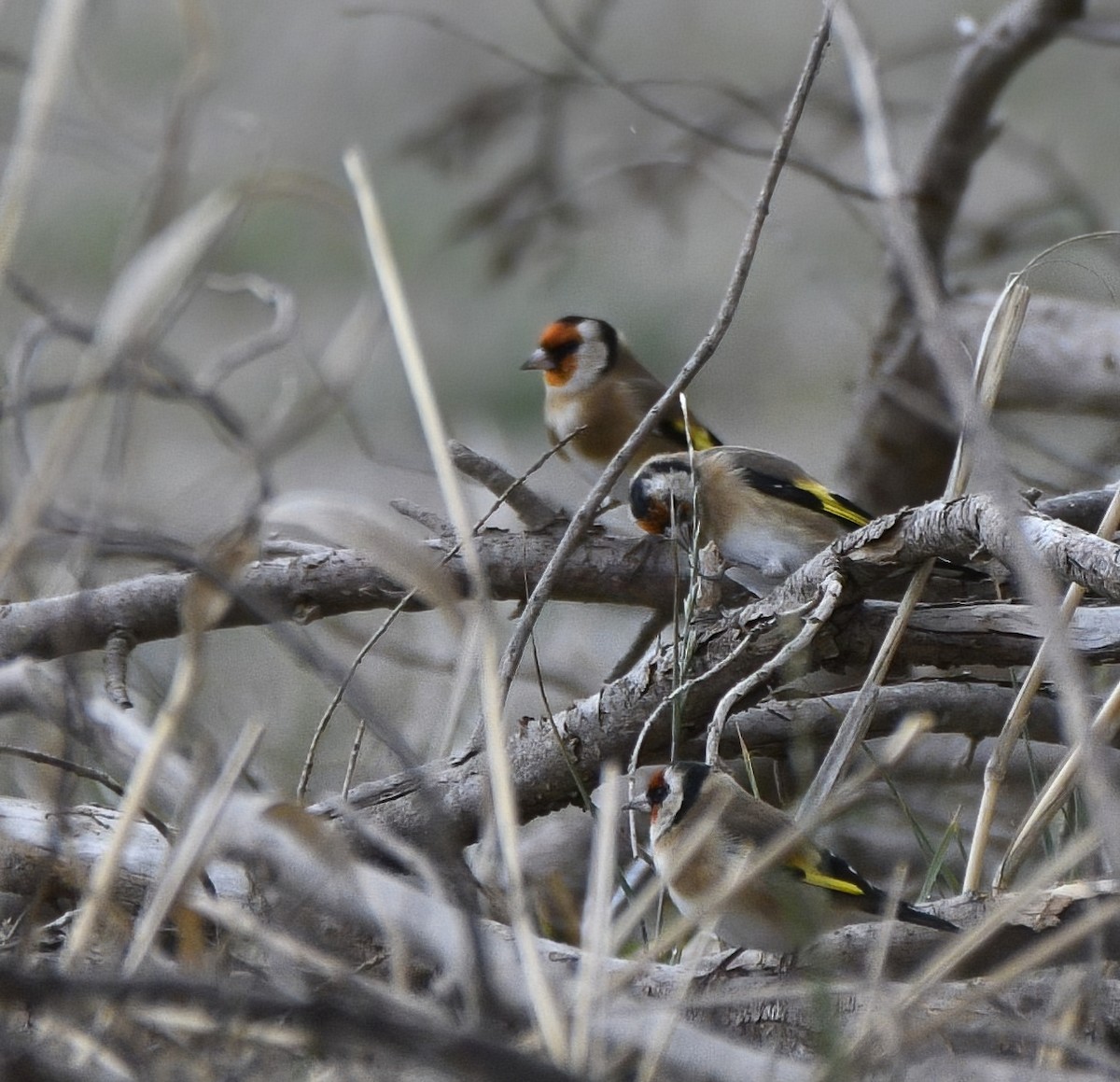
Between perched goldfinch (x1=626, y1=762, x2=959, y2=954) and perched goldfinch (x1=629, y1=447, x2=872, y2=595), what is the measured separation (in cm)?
108

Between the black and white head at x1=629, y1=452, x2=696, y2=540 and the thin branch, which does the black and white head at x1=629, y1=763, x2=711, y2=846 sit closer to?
the thin branch

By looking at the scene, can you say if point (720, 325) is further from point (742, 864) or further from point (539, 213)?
point (539, 213)

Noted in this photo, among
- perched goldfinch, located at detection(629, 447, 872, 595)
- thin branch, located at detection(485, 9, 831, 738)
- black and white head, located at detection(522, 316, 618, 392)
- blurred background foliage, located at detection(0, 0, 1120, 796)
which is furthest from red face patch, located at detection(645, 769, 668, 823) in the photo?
black and white head, located at detection(522, 316, 618, 392)

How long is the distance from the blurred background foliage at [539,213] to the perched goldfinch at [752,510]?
0.65 m

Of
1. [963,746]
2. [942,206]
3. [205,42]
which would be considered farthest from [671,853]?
[942,206]

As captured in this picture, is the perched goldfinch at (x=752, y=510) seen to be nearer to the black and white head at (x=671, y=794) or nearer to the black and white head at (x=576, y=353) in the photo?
the black and white head at (x=671, y=794)

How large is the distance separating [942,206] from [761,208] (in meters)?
3.52

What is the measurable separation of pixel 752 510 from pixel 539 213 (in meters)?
2.43

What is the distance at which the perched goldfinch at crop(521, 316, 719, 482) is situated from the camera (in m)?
5.06

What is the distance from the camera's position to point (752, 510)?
3.85 metres

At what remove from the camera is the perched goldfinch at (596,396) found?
506 cm

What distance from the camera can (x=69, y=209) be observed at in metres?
10.8

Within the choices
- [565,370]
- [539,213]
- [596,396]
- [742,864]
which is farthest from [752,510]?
[539,213]

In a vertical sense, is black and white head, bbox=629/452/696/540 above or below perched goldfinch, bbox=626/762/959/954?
above
